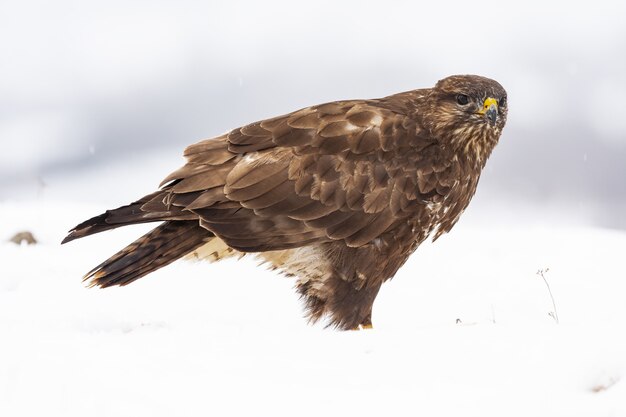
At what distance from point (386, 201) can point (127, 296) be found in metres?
2.30

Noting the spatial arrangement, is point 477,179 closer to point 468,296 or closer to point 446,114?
point 446,114

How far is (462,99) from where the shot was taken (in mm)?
7473

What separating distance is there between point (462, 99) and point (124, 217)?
267 cm

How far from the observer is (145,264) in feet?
22.6

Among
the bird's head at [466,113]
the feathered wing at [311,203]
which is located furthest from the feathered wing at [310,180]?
the bird's head at [466,113]

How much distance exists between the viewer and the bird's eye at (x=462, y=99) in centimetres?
747

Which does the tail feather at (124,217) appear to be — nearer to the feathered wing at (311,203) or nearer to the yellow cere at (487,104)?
the feathered wing at (311,203)

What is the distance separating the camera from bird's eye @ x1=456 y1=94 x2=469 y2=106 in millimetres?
7473

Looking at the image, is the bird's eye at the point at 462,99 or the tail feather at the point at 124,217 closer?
the tail feather at the point at 124,217

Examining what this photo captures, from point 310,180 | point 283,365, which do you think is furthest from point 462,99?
point 283,365

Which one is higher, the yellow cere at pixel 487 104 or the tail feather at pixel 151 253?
the yellow cere at pixel 487 104

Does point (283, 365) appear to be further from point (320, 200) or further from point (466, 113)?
Result: point (466, 113)

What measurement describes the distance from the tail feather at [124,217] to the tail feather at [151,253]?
19 centimetres

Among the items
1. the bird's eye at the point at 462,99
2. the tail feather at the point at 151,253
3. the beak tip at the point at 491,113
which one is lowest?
the tail feather at the point at 151,253
